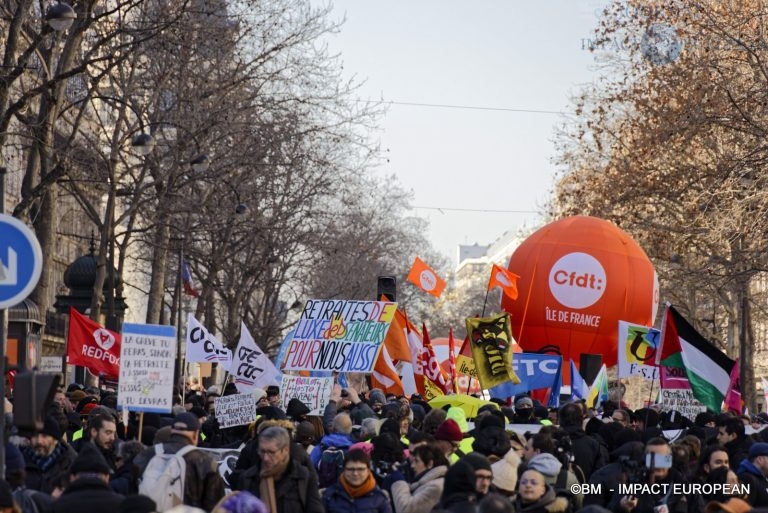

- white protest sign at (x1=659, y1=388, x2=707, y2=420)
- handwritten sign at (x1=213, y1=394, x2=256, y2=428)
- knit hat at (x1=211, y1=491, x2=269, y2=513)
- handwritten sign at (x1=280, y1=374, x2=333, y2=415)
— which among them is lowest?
knit hat at (x1=211, y1=491, x2=269, y2=513)

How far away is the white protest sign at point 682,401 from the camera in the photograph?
62.2 feet

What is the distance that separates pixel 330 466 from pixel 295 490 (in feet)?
7.88

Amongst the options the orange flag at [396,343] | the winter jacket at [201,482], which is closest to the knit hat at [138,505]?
the winter jacket at [201,482]

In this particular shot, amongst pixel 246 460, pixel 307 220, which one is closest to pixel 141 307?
pixel 307 220

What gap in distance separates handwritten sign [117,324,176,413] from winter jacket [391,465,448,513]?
286 cm

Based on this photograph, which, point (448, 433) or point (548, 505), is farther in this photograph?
point (448, 433)

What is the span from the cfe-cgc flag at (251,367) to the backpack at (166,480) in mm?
9965

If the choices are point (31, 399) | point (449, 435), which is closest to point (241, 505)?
point (31, 399)

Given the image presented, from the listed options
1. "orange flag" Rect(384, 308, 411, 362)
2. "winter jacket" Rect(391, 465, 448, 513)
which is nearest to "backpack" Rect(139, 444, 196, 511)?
"winter jacket" Rect(391, 465, 448, 513)

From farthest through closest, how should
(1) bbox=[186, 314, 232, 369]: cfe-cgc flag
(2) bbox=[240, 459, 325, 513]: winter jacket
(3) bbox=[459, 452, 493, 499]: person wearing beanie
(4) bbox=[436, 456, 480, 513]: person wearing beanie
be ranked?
(1) bbox=[186, 314, 232, 369]: cfe-cgc flag
(2) bbox=[240, 459, 325, 513]: winter jacket
(3) bbox=[459, 452, 493, 499]: person wearing beanie
(4) bbox=[436, 456, 480, 513]: person wearing beanie

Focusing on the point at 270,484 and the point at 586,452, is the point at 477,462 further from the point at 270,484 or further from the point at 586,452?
the point at 586,452

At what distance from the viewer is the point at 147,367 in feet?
40.9

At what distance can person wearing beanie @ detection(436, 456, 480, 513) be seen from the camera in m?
9.00

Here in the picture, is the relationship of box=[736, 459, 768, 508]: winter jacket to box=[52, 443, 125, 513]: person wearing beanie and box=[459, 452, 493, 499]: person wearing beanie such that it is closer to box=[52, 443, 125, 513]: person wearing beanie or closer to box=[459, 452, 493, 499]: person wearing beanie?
box=[459, 452, 493, 499]: person wearing beanie
